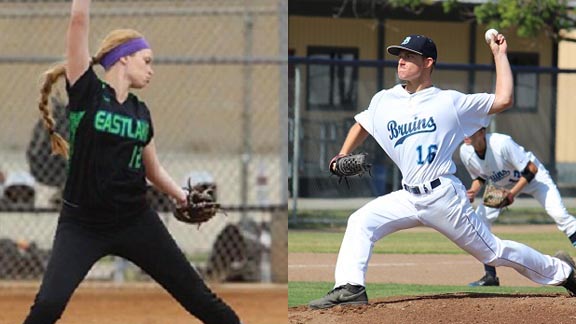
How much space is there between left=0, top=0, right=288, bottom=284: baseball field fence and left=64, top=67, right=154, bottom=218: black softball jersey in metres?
4.77

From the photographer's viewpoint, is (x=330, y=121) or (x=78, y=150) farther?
(x=330, y=121)

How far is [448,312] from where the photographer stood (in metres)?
5.69

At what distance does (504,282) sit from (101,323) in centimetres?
331

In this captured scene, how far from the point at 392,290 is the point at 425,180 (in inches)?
83.2

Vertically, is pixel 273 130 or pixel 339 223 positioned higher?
pixel 273 130

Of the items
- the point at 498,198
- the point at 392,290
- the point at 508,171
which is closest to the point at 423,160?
the point at 392,290

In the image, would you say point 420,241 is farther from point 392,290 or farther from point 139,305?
point 392,290

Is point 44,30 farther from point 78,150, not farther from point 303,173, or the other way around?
point 78,150

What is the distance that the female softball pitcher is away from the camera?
4.65 metres

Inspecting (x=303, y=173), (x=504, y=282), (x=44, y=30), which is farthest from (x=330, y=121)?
(x=504, y=282)

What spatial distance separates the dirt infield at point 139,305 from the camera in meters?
7.91

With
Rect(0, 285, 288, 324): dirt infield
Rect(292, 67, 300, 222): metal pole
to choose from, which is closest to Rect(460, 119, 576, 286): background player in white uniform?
Rect(0, 285, 288, 324): dirt infield

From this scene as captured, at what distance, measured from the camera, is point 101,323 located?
24.8 feet

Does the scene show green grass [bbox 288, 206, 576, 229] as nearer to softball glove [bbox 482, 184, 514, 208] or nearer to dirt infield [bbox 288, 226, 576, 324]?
softball glove [bbox 482, 184, 514, 208]
